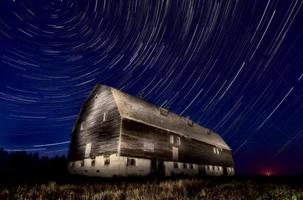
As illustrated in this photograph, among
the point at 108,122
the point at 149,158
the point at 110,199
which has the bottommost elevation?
the point at 110,199

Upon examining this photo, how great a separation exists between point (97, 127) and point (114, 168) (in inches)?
251

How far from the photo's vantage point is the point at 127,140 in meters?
22.1

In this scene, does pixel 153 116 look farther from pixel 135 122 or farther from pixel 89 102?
pixel 89 102

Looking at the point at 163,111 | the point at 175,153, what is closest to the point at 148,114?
the point at 163,111

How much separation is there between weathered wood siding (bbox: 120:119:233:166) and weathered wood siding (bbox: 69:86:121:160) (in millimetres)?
1104

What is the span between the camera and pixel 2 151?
129 meters

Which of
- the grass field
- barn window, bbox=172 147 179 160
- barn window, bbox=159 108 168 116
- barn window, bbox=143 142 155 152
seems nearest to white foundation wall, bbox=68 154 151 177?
barn window, bbox=143 142 155 152

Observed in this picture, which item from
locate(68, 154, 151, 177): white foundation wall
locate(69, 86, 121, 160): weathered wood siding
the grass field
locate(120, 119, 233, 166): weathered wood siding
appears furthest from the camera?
locate(69, 86, 121, 160): weathered wood siding

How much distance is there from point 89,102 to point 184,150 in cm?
1463

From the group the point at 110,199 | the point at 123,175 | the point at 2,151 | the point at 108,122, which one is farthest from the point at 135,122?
the point at 2,151

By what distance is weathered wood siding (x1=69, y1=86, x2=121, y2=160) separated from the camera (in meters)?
22.6

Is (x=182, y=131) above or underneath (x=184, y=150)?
above

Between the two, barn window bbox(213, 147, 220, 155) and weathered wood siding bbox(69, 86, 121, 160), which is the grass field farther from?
barn window bbox(213, 147, 220, 155)

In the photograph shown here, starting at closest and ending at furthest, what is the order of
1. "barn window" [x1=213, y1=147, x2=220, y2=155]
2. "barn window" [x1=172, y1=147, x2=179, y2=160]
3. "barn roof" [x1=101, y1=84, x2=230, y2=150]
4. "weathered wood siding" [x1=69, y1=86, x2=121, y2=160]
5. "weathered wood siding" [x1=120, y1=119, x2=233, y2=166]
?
"weathered wood siding" [x1=120, y1=119, x2=233, y2=166] < "weathered wood siding" [x1=69, y1=86, x2=121, y2=160] < "barn roof" [x1=101, y1=84, x2=230, y2=150] < "barn window" [x1=172, y1=147, x2=179, y2=160] < "barn window" [x1=213, y1=147, x2=220, y2=155]
